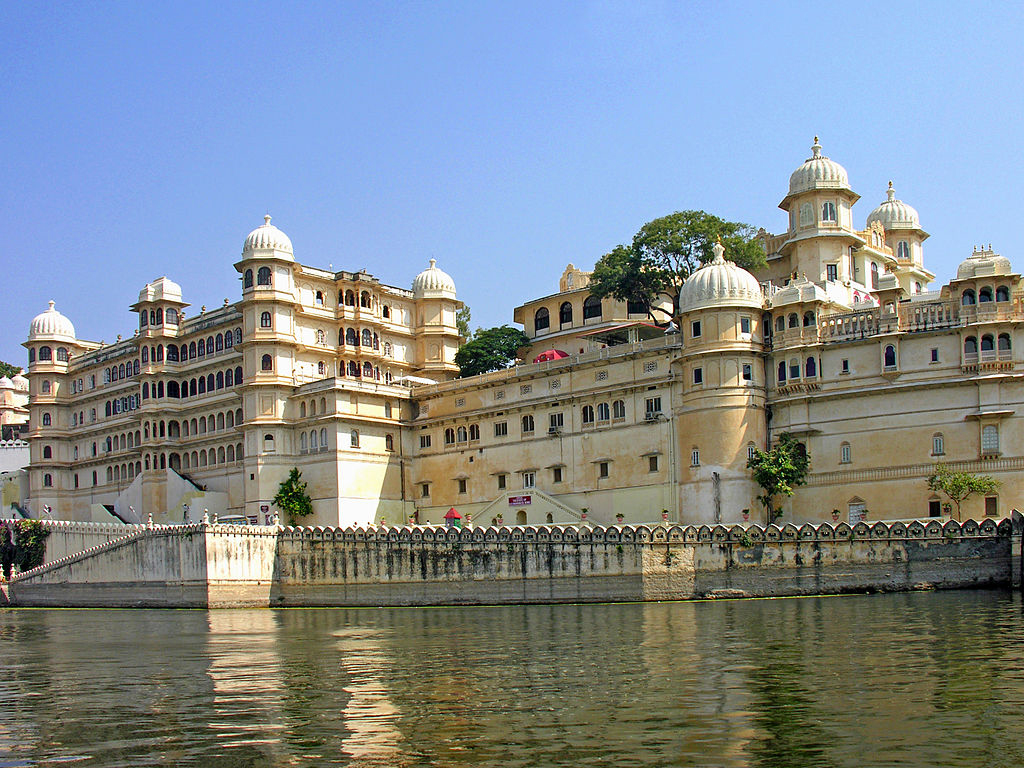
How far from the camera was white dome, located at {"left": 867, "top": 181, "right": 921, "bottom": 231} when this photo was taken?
7481cm

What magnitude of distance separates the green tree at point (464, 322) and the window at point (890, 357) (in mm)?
39978

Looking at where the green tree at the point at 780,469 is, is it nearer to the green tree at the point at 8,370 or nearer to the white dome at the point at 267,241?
the white dome at the point at 267,241

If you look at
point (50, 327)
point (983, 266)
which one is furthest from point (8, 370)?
point (983, 266)

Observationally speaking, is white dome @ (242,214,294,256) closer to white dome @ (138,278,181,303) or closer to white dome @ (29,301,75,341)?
white dome @ (138,278,181,303)

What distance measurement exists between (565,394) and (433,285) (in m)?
20.8

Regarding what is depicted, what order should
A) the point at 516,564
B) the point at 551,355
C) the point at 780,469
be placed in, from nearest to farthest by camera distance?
the point at 516,564, the point at 780,469, the point at 551,355

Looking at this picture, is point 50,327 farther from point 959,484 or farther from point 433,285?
point 959,484

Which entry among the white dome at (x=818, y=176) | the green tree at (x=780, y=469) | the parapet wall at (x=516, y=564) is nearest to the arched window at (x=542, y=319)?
the white dome at (x=818, y=176)

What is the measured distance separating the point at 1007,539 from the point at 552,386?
88.3ft

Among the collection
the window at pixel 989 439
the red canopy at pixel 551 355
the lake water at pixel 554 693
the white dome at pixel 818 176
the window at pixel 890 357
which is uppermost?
the white dome at pixel 818 176

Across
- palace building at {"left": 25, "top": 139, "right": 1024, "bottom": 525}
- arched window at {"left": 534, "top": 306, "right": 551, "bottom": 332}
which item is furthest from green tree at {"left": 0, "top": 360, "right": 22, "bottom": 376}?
arched window at {"left": 534, "top": 306, "right": 551, "bottom": 332}

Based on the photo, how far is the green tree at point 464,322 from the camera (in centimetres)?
8738

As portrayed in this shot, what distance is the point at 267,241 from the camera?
231ft

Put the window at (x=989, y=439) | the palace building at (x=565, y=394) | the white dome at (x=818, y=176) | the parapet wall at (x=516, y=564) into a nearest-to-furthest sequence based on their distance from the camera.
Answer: the parapet wall at (x=516, y=564), the window at (x=989, y=439), the palace building at (x=565, y=394), the white dome at (x=818, y=176)
